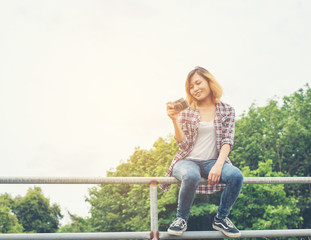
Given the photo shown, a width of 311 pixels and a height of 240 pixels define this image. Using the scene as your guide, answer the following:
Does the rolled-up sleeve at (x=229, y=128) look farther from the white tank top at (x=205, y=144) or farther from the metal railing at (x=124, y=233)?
the metal railing at (x=124, y=233)

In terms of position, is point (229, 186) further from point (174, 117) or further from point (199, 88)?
point (199, 88)

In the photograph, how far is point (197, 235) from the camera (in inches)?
104

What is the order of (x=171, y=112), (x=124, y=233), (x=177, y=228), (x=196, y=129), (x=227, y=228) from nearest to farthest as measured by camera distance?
(x=124, y=233) → (x=177, y=228) → (x=227, y=228) → (x=171, y=112) → (x=196, y=129)

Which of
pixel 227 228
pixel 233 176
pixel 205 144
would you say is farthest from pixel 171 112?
pixel 227 228

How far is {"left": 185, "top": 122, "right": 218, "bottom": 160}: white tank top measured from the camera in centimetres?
327

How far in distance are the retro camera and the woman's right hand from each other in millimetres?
35

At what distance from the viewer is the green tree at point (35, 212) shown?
4896cm

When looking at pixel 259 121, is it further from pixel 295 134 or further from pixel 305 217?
pixel 305 217

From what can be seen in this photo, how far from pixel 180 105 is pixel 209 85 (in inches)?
20.9

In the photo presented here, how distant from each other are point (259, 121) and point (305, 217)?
7532mm

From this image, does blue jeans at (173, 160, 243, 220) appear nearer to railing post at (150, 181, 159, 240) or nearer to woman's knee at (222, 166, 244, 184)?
woman's knee at (222, 166, 244, 184)

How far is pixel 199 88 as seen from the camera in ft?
11.5

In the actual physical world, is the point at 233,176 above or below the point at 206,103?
below

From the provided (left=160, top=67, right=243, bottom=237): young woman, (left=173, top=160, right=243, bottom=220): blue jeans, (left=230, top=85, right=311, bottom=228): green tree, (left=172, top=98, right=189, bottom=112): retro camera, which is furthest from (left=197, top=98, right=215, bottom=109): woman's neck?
(left=230, top=85, right=311, bottom=228): green tree
